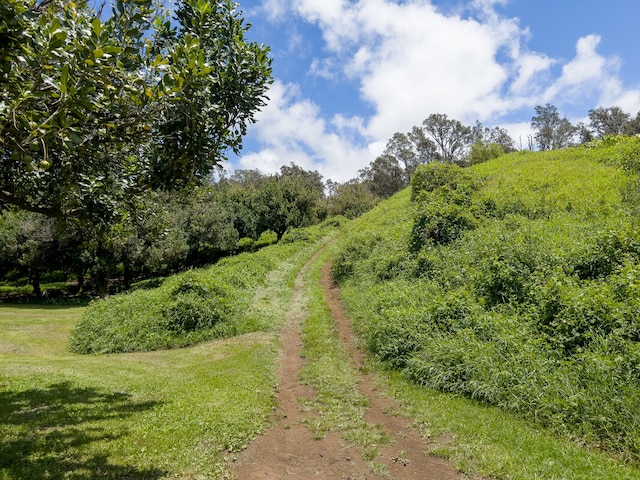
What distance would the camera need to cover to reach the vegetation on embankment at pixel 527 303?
6.72 meters

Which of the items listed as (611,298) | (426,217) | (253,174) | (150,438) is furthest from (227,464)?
(253,174)

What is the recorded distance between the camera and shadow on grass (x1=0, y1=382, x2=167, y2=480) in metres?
5.07

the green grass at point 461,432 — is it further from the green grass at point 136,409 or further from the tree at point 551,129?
the tree at point 551,129

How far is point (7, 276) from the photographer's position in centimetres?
4053

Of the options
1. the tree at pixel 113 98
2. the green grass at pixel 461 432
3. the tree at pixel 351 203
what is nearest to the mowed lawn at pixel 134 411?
the green grass at pixel 461 432

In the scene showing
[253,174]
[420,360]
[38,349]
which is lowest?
[38,349]

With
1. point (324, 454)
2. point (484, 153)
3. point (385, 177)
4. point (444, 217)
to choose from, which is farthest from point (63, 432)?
point (385, 177)

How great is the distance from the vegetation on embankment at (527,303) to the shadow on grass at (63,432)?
21.2ft

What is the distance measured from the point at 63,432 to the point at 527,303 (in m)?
10.4

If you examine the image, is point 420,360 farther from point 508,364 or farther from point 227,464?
point 227,464

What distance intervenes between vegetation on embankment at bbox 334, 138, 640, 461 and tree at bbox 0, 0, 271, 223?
706 centimetres

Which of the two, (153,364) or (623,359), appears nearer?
(623,359)

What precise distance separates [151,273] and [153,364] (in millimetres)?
33028

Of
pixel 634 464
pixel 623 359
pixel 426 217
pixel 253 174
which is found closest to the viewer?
pixel 634 464
